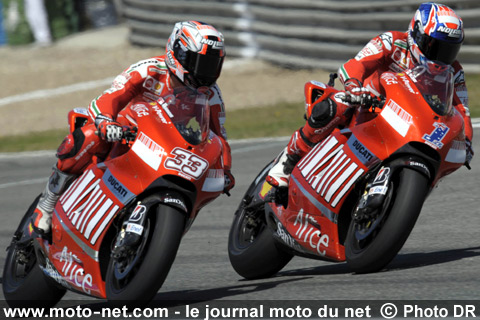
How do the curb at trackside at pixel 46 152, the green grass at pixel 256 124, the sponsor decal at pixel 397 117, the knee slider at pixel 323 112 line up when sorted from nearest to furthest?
the sponsor decal at pixel 397 117 → the knee slider at pixel 323 112 → the curb at trackside at pixel 46 152 → the green grass at pixel 256 124

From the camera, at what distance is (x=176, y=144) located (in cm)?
513

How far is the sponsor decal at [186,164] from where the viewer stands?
16.6 feet

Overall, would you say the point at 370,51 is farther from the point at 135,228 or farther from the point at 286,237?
the point at 135,228

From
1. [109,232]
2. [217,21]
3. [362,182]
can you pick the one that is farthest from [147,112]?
[217,21]

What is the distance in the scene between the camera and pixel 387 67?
630 cm

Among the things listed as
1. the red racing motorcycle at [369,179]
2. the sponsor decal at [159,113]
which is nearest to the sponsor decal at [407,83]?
the red racing motorcycle at [369,179]

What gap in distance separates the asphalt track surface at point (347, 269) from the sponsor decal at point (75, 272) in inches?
19.5

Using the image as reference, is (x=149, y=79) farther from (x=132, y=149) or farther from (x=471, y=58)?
(x=471, y=58)

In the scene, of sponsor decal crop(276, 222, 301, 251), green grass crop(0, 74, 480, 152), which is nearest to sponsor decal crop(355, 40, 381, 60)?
sponsor decal crop(276, 222, 301, 251)

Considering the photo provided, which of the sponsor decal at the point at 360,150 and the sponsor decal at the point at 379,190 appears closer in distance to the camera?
the sponsor decal at the point at 379,190

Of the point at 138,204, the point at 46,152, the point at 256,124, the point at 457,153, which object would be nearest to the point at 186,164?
the point at 138,204

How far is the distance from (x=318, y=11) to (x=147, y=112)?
34.4ft

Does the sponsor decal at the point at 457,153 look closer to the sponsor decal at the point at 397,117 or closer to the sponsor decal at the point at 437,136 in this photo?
the sponsor decal at the point at 437,136

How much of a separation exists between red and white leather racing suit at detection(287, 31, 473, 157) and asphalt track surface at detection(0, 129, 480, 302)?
82 cm
